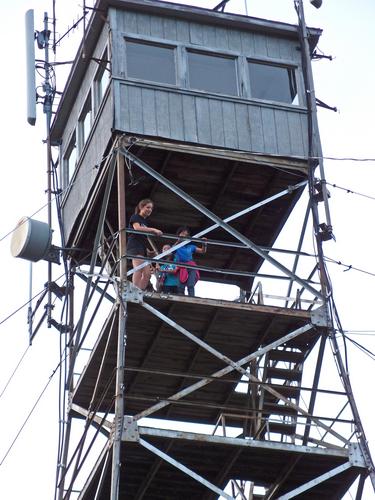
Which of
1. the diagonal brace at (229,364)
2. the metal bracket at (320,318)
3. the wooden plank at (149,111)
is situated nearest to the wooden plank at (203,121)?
the wooden plank at (149,111)

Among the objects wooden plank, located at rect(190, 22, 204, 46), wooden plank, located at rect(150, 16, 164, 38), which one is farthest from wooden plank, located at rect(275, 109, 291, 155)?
wooden plank, located at rect(150, 16, 164, 38)

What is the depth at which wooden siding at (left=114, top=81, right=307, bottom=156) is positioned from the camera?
24.0 meters

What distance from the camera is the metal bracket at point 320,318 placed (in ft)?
75.9

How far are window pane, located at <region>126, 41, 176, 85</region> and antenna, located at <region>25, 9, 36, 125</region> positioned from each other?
2605mm

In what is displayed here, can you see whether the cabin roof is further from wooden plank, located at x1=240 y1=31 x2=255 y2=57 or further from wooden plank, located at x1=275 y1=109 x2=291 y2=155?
wooden plank, located at x1=275 y1=109 x2=291 y2=155

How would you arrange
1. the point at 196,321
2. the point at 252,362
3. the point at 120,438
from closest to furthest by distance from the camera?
the point at 120,438, the point at 196,321, the point at 252,362

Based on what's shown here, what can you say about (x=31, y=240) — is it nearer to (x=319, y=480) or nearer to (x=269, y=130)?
(x=269, y=130)

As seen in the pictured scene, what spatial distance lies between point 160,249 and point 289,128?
129 inches

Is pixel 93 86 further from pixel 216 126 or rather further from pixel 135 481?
pixel 135 481

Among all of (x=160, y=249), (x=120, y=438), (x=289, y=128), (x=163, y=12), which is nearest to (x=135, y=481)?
(x=120, y=438)

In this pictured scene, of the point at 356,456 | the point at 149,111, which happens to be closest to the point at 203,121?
the point at 149,111

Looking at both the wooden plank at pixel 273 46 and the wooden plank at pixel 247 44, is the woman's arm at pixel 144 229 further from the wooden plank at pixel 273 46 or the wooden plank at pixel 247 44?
the wooden plank at pixel 273 46

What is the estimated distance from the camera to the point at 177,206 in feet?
83.8

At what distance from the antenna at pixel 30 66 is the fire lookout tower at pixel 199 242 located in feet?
2.89
